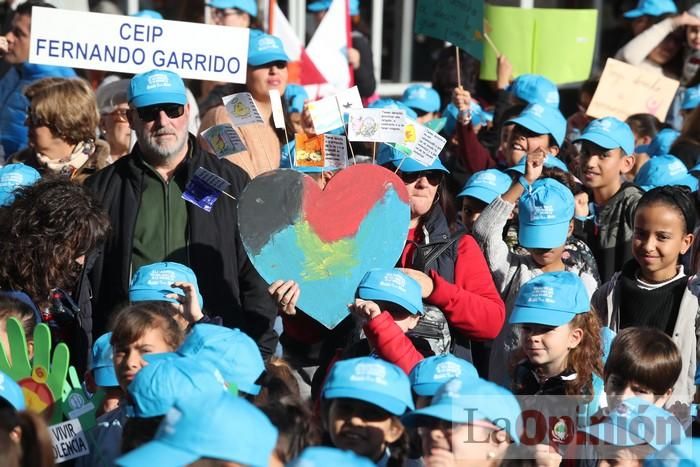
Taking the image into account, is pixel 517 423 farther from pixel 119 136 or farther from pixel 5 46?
pixel 5 46

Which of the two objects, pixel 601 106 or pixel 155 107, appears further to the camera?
pixel 601 106

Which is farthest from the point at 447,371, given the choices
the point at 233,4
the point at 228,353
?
the point at 233,4

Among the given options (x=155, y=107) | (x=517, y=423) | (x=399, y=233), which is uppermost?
(x=155, y=107)

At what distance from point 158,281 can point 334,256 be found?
751 millimetres

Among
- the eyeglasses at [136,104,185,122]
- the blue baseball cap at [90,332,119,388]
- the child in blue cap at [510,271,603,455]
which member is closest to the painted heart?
the eyeglasses at [136,104,185,122]

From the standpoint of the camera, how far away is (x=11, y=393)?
12.4ft

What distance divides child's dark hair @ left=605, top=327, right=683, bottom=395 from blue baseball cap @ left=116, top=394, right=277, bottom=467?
164 centimetres

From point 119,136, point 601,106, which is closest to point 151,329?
point 119,136

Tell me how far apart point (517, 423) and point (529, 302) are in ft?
3.11

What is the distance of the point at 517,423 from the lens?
385 cm

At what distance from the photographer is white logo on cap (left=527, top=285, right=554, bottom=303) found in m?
4.71

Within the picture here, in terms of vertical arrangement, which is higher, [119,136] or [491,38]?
[491,38]

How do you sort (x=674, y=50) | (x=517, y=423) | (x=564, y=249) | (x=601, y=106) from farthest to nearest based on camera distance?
(x=674, y=50)
(x=601, y=106)
(x=564, y=249)
(x=517, y=423)

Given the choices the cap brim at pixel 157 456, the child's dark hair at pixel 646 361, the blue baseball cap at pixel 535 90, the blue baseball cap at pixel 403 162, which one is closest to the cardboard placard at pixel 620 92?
the blue baseball cap at pixel 535 90
